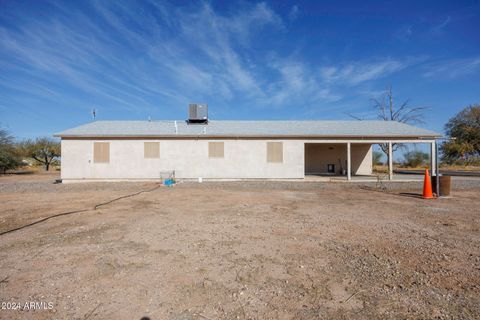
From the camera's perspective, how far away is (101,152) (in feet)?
48.5

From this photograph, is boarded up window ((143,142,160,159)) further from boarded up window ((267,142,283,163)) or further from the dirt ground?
the dirt ground

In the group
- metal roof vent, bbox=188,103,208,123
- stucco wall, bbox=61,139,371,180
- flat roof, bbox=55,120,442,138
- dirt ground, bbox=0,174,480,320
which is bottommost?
dirt ground, bbox=0,174,480,320

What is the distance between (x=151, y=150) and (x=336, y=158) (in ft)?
46.6

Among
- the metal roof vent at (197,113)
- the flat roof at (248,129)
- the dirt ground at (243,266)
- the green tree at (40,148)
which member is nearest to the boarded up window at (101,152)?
the flat roof at (248,129)

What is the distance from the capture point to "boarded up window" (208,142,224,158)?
14.9 metres

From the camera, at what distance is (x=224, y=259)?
3.51 metres

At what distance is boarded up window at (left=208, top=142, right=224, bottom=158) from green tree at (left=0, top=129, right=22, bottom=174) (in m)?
21.3

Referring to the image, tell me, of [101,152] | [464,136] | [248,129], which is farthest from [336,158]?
[464,136]

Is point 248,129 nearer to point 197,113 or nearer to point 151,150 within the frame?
point 197,113

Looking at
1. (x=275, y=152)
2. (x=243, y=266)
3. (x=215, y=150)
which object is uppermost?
(x=215, y=150)

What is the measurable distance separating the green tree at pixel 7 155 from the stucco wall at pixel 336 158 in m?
27.3

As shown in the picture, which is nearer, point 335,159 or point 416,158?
point 335,159

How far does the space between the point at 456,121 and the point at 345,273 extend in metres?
39.1

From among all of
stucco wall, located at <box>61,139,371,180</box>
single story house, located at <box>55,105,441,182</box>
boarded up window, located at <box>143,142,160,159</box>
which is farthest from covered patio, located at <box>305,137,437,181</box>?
boarded up window, located at <box>143,142,160,159</box>
